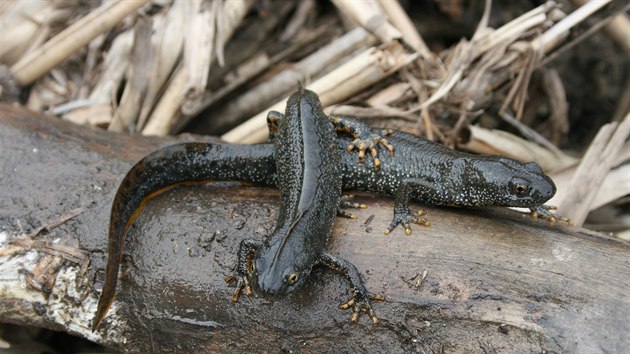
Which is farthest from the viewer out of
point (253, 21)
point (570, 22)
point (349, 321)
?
point (253, 21)

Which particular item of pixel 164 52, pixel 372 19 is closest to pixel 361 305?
pixel 372 19

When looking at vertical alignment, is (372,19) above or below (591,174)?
above

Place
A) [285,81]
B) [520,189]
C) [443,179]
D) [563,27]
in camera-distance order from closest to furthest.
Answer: [520,189] → [443,179] → [563,27] → [285,81]

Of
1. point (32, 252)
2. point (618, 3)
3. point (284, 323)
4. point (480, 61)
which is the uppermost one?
point (618, 3)

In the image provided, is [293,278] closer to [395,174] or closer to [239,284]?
[239,284]

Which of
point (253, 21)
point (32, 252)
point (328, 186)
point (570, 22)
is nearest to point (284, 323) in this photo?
point (328, 186)

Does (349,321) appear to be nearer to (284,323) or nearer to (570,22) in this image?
(284,323)

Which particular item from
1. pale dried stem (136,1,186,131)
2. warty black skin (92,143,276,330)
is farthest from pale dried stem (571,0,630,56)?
pale dried stem (136,1,186,131)
